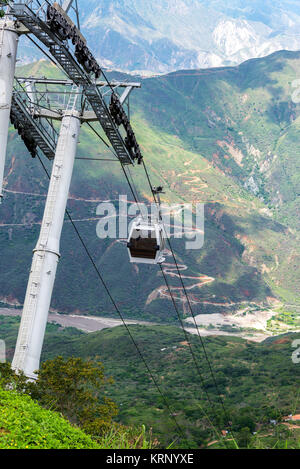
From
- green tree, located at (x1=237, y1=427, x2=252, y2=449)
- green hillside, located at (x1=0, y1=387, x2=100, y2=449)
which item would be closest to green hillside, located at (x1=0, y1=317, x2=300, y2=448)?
green tree, located at (x1=237, y1=427, x2=252, y2=449)

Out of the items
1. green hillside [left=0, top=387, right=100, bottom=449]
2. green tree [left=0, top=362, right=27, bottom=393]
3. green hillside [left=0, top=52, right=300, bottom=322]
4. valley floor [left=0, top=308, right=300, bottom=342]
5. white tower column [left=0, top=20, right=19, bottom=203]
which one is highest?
green hillside [left=0, top=52, right=300, bottom=322]

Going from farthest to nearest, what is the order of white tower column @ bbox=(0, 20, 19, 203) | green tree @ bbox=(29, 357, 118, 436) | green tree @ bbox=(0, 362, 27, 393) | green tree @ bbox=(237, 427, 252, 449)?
green tree @ bbox=(237, 427, 252, 449) < green tree @ bbox=(29, 357, 118, 436) < white tower column @ bbox=(0, 20, 19, 203) < green tree @ bbox=(0, 362, 27, 393)

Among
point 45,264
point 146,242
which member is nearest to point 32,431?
point 45,264

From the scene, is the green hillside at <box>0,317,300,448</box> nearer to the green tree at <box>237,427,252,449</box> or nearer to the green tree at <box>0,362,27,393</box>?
the green tree at <box>237,427,252,449</box>

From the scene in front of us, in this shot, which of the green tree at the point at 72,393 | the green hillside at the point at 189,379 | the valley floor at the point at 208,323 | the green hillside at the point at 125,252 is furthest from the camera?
the green hillside at the point at 125,252

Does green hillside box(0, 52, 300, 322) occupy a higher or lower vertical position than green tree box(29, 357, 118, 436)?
higher

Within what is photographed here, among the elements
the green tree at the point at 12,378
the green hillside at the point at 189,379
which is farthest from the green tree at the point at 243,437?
the green tree at the point at 12,378

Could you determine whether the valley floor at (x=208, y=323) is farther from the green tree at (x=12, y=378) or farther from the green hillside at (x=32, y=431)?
the green hillside at (x=32, y=431)

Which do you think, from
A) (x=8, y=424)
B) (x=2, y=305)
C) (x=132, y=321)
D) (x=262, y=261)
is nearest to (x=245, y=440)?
(x=8, y=424)

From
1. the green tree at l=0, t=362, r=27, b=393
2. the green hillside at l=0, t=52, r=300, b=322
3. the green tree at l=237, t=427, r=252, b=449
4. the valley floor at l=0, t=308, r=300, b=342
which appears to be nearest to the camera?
the green tree at l=0, t=362, r=27, b=393

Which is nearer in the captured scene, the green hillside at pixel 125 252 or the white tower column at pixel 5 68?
the white tower column at pixel 5 68
